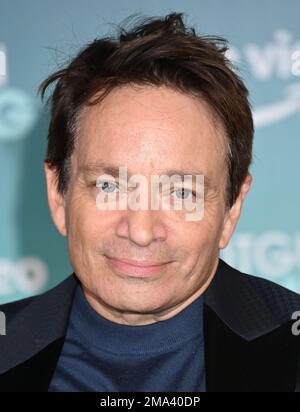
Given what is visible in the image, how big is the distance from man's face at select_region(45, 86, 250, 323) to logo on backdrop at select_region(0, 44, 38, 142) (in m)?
0.83

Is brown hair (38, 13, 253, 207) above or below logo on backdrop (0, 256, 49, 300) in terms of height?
above

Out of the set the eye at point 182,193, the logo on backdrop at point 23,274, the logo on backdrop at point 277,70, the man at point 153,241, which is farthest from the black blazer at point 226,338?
the logo on backdrop at point 277,70

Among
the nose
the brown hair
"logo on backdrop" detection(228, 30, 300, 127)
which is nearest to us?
the nose

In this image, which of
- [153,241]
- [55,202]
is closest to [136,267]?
[153,241]

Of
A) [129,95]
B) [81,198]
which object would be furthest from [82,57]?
[81,198]

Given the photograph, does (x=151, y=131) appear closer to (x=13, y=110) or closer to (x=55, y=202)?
(x=55, y=202)

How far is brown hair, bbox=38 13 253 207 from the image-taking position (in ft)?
5.00

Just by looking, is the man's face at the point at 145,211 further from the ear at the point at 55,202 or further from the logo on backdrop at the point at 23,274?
the logo on backdrop at the point at 23,274

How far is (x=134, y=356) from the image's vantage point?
4.98ft

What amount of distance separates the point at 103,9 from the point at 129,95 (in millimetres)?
923

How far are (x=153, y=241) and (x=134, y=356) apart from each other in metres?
0.23

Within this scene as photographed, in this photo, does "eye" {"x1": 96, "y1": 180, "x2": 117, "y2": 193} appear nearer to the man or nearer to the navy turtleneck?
the man

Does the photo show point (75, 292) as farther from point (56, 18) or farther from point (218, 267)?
point (56, 18)
